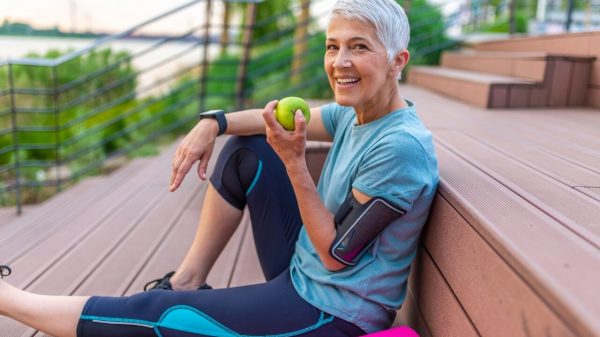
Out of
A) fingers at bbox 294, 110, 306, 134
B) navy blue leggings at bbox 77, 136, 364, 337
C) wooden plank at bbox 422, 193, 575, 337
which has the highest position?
fingers at bbox 294, 110, 306, 134

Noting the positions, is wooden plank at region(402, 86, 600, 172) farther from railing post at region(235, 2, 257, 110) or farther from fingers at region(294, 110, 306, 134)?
railing post at region(235, 2, 257, 110)

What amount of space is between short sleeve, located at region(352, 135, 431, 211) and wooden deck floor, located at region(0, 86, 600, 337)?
9cm

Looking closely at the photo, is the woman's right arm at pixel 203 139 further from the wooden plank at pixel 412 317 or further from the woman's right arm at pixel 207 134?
the wooden plank at pixel 412 317

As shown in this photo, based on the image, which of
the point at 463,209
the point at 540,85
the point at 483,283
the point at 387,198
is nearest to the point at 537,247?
the point at 483,283

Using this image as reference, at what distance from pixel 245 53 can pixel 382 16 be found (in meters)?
3.16

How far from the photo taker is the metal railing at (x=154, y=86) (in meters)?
3.83

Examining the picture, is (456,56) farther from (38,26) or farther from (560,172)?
(38,26)

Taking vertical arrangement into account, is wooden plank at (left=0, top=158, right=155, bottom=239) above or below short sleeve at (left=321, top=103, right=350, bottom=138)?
below

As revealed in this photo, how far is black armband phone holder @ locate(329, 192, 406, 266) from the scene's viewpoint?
46.8 inches

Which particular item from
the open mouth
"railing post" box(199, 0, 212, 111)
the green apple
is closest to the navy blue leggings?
the green apple

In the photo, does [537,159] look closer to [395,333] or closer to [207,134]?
[395,333]

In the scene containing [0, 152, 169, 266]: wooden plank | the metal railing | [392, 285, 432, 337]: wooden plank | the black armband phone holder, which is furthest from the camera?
the metal railing

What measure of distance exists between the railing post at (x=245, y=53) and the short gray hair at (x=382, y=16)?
278 centimetres

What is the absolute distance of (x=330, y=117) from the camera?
1769 millimetres
